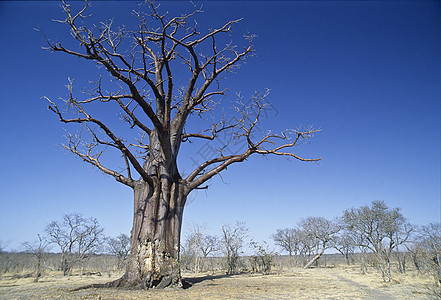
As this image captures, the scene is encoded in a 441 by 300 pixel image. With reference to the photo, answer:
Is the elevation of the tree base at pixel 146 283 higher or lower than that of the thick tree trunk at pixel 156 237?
lower

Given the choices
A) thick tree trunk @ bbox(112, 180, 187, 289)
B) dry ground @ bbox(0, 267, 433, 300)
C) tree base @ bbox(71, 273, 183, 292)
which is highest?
thick tree trunk @ bbox(112, 180, 187, 289)

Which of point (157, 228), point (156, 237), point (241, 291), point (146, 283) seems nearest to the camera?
point (241, 291)

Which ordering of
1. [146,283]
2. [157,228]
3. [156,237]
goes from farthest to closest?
[157,228] → [156,237] → [146,283]

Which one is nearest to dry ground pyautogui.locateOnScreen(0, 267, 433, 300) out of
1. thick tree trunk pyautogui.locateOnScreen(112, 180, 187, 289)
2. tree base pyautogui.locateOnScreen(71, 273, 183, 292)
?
tree base pyautogui.locateOnScreen(71, 273, 183, 292)

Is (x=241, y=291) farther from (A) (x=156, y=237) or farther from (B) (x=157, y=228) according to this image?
(B) (x=157, y=228)

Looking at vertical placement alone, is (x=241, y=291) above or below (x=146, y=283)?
below

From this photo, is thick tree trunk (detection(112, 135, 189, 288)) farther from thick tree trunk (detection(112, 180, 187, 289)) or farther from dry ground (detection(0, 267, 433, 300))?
dry ground (detection(0, 267, 433, 300))

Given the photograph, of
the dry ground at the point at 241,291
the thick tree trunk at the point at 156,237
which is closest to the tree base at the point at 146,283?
the thick tree trunk at the point at 156,237

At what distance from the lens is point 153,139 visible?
8.59 metres

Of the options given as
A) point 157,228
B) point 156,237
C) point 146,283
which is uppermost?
point 157,228

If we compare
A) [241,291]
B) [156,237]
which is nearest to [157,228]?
[156,237]

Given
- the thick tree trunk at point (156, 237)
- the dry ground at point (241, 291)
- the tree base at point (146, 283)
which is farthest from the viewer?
the thick tree trunk at point (156, 237)

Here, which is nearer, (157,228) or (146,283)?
(146,283)

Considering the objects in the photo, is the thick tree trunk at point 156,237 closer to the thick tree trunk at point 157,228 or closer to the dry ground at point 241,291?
the thick tree trunk at point 157,228
